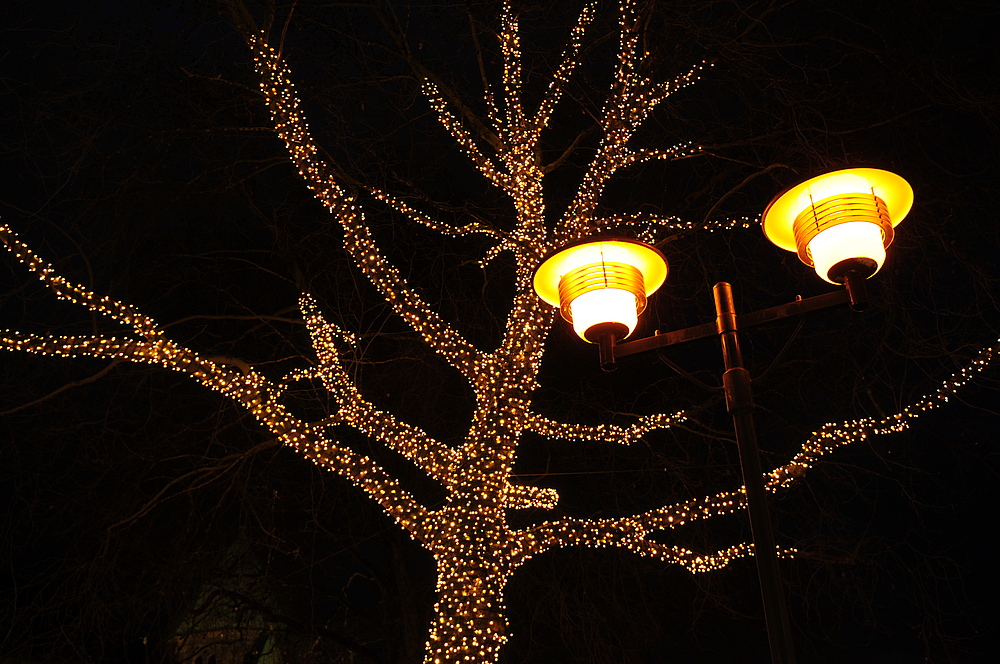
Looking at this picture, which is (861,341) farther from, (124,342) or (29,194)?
(29,194)

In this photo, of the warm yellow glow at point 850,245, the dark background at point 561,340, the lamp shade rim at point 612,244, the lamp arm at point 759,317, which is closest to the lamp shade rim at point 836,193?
the warm yellow glow at point 850,245

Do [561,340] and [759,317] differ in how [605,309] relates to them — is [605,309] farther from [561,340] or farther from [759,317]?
[561,340]

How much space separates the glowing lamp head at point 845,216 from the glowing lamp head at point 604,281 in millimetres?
527

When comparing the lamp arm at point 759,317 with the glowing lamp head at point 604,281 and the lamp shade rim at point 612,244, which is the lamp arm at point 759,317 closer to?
the glowing lamp head at point 604,281

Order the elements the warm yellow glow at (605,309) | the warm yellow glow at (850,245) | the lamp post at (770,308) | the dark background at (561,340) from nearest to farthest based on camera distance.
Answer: the lamp post at (770,308) → the warm yellow glow at (850,245) → the warm yellow glow at (605,309) → the dark background at (561,340)

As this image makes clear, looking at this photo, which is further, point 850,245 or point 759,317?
point 759,317

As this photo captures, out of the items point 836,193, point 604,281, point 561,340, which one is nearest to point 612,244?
point 604,281

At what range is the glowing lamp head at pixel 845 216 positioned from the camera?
2.56 metres

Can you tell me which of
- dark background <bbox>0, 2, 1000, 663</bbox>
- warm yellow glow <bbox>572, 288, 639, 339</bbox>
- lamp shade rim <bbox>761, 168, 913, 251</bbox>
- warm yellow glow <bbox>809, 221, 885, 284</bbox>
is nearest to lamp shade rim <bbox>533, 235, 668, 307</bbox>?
warm yellow glow <bbox>572, 288, 639, 339</bbox>

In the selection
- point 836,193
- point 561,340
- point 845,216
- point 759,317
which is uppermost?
point 561,340

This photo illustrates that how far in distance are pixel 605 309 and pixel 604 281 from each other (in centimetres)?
11

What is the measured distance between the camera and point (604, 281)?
2869 millimetres

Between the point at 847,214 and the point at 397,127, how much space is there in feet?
16.4

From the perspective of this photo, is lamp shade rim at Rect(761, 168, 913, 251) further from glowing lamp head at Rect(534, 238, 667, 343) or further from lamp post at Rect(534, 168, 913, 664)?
glowing lamp head at Rect(534, 238, 667, 343)
